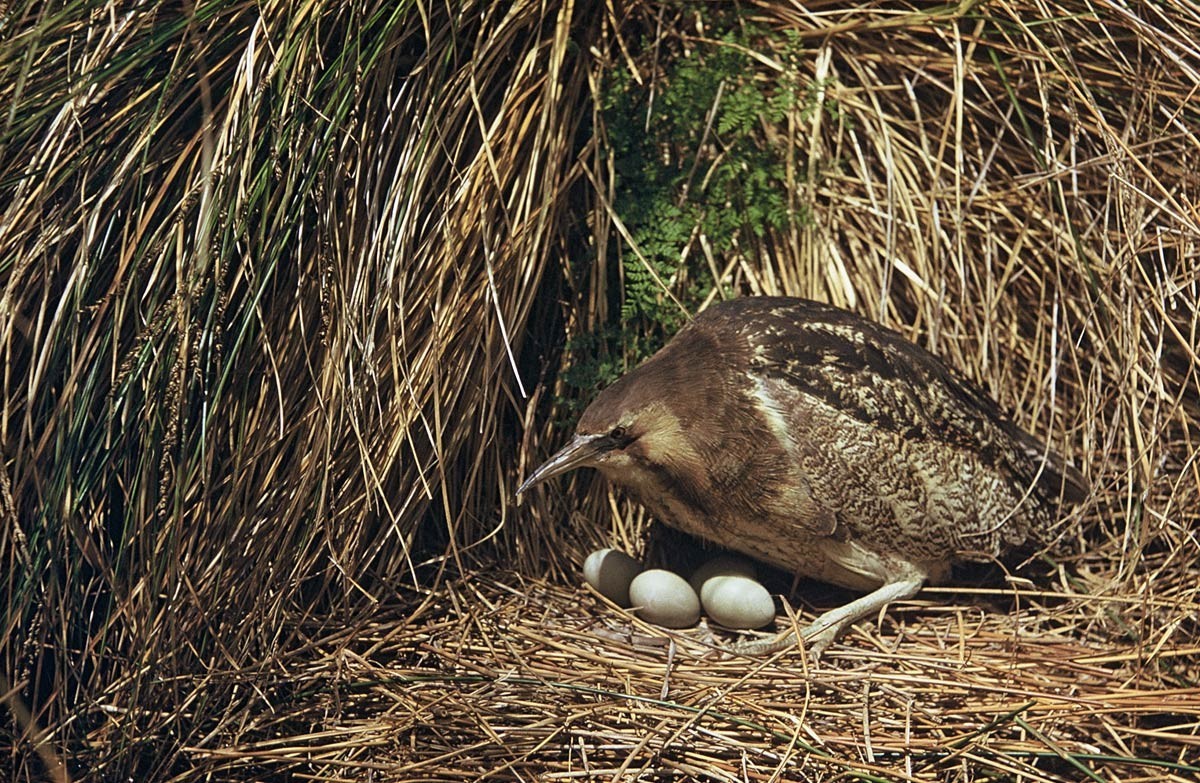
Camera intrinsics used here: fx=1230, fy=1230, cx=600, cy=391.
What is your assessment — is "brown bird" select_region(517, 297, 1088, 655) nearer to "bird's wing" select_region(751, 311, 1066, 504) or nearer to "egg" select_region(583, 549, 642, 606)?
"bird's wing" select_region(751, 311, 1066, 504)

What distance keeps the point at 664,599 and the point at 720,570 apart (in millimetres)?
268

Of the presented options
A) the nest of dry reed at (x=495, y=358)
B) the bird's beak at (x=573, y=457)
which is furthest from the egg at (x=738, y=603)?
the bird's beak at (x=573, y=457)

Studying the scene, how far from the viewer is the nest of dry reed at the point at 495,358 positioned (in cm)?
292

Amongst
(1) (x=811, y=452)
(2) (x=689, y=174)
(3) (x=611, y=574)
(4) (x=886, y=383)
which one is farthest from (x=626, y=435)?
(2) (x=689, y=174)

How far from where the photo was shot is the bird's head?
3414mm

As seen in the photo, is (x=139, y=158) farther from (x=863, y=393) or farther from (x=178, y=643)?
(x=863, y=393)

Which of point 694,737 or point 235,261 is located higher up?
point 235,261

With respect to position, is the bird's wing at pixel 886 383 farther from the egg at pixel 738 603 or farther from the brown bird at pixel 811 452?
the egg at pixel 738 603

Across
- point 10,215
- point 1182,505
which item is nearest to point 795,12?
point 1182,505

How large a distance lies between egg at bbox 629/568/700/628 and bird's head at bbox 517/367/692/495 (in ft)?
0.99

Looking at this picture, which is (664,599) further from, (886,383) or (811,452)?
(886,383)

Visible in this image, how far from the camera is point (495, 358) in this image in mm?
3527

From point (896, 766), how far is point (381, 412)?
5.05 ft

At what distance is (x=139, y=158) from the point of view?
3.04 metres
